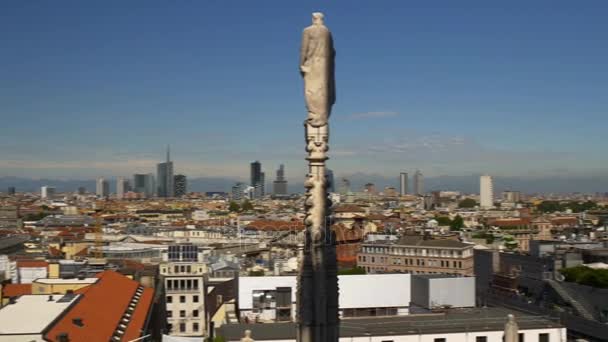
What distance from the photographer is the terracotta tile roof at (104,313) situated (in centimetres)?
2477

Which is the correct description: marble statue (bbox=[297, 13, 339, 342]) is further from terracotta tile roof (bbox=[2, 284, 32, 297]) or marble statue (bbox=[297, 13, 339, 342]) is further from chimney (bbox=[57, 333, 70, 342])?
terracotta tile roof (bbox=[2, 284, 32, 297])

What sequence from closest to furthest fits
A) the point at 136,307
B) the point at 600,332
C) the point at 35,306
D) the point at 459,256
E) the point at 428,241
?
1. the point at 35,306
2. the point at 600,332
3. the point at 136,307
4. the point at 459,256
5. the point at 428,241

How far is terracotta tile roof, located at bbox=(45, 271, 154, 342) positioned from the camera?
24.8 m

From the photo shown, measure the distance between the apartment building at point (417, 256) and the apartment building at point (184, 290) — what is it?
24981 mm

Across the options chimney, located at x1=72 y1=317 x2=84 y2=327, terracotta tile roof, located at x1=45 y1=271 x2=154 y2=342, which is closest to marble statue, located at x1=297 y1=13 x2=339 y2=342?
terracotta tile roof, located at x1=45 y1=271 x2=154 y2=342

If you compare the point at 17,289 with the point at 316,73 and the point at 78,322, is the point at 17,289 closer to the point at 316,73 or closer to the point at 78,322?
the point at 78,322

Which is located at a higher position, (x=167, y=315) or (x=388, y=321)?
(x=388, y=321)

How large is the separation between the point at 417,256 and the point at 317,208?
241ft

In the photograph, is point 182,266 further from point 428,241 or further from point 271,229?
point 271,229

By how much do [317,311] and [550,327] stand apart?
27629mm

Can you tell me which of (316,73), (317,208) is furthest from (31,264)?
A: (316,73)

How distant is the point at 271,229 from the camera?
137 metres

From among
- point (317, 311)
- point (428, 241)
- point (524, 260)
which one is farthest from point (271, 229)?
point (317, 311)

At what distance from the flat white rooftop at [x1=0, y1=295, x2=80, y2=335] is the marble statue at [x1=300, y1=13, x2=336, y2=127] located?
19.8 m
